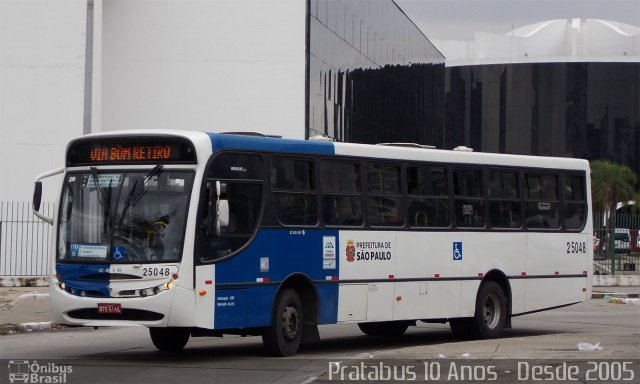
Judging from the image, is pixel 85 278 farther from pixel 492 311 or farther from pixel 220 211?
pixel 492 311

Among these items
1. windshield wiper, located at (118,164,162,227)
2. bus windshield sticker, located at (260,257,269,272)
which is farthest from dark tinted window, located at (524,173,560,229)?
windshield wiper, located at (118,164,162,227)

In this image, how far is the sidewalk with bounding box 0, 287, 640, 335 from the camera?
21328 millimetres

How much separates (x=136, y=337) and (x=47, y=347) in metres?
2.56

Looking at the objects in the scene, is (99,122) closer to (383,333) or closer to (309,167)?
(383,333)

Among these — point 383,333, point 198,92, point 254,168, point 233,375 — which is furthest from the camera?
point 198,92

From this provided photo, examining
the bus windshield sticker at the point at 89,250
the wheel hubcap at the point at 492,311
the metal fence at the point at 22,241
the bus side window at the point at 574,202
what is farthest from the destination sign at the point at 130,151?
the metal fence at the point at 22,241

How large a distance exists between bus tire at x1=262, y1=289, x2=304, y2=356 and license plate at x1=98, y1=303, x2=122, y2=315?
6.95 ft

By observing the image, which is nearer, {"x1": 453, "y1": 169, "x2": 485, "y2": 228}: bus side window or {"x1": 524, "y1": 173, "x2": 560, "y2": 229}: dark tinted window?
{"x1": 453, "y1": 169, "x2": 485, "y2": 228}: bus side window

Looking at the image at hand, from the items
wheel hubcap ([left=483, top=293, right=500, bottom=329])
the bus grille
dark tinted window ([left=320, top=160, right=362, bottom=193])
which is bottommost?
wheel hubcap ([left=483, top=293, right=500, bottom=329])

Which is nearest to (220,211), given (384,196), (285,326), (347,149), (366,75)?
(285,326)

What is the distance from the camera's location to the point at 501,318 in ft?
64.8

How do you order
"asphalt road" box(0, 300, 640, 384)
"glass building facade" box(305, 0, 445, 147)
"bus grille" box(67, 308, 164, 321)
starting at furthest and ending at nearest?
"glass building facade" box(305, 0, 445, 147) < "bus grille" box(67, 308, 164, 321) < "asphalt road" box(0, 300, 640, 384)

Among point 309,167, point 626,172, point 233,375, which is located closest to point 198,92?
point 309,167

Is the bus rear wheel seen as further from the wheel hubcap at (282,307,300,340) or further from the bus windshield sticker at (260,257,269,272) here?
the bus windshield sticker at (260,257,269,272)
